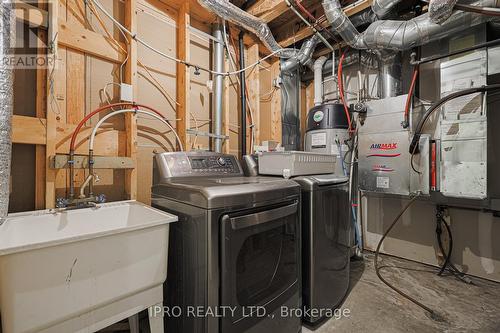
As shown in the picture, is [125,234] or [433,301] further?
[433,301]

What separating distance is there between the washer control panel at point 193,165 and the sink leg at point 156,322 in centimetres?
67

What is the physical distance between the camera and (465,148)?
5.65ft

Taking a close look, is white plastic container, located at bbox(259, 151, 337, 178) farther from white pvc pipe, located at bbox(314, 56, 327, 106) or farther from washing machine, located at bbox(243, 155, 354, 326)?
white pvc pipe, located at bbox(314, 56, 327, 106)

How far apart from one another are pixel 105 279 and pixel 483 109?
2.52 m

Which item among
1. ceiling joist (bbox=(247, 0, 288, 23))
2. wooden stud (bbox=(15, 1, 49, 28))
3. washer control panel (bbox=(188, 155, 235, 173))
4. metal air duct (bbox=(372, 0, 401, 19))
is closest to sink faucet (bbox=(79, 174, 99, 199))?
washer control panel (bbox=(188, 155, 235, 173))

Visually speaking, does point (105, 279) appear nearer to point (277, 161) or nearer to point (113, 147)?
point (113, 147)

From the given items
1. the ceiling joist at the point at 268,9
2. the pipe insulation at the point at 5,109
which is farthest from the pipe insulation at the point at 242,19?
the pipe insulation at the point at 5,109

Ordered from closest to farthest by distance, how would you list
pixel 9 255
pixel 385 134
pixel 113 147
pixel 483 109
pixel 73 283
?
pixel 9 255, pixel 73 283, pixel 113 147, pixel 483 109, pixel 385 134

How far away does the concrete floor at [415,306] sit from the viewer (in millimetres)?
1421

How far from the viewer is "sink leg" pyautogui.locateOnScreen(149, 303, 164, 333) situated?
3.30 ft

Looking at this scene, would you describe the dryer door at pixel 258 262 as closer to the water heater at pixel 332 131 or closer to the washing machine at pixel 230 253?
the washing machine at pixel 230 253

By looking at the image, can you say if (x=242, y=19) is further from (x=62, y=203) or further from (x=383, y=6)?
(x=62, y=203)

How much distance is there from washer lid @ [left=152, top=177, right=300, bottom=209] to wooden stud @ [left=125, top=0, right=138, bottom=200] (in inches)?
13.7

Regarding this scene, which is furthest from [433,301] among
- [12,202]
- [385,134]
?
[12,202]
